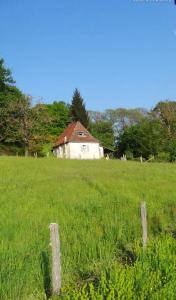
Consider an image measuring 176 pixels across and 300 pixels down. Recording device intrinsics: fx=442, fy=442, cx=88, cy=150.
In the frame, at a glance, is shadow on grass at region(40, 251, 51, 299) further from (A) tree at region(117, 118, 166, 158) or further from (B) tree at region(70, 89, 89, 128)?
(B) tree at region(70, 89, 89, 128)

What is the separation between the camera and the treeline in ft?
182

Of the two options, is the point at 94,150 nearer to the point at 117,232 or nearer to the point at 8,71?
the point at 8,71

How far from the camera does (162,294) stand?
4.67 metres

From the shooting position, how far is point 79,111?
77.1 m

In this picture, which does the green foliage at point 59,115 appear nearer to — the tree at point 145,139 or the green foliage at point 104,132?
the green foliage at point 104,132

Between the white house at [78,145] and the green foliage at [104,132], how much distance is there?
24.1 ft

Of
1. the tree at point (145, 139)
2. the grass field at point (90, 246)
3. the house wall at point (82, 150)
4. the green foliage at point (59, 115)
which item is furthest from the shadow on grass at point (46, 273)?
the green foliage at point (59, 115)

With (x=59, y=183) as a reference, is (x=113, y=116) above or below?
above

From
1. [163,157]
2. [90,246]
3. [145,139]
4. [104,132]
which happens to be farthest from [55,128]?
[90,246]

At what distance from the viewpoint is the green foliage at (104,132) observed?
74375mm

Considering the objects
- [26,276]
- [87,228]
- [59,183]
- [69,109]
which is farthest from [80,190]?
[69,109]

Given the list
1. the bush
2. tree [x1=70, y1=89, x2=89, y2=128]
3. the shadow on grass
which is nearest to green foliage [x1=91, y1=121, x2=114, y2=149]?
tree [x1=70, y1=89, x2=89, y2=128]

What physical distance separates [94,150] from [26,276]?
6105 centimetres

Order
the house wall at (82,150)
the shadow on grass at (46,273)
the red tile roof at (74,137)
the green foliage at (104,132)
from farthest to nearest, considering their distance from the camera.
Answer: the green foliage at (104,132) → the house wall at (82,150) → the red tile roof at (74,137) → the shadow on grass at (46,273)
